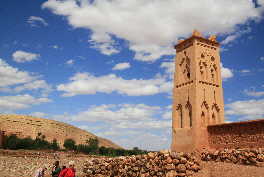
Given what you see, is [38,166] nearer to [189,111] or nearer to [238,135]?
[189,111]

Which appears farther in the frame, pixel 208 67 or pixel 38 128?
pixel 38 128

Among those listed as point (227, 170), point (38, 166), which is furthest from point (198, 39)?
point (38, 166)

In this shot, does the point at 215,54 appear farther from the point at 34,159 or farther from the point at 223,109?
the point at 34,159

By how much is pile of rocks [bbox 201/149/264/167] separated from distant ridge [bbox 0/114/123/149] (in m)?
87.3

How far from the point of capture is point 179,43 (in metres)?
19.4

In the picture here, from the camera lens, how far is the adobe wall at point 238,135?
12.8 m

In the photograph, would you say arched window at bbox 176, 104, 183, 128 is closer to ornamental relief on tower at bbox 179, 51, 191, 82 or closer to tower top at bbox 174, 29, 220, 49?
ornamental relief on tower at bbox 179, 51, 191, 82

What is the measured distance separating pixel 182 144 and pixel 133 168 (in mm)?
5492

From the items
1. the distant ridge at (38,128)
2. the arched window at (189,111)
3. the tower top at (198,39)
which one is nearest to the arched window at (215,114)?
the arched window at (189,111)

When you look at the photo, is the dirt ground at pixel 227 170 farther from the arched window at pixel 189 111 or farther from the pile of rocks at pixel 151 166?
the arched window at pixel 189 111

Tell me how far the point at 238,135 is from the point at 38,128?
96.5 meters

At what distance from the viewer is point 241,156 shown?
10.8 metres

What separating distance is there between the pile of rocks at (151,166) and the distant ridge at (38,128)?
81726 millimetres

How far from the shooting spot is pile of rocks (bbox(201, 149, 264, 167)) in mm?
10266
